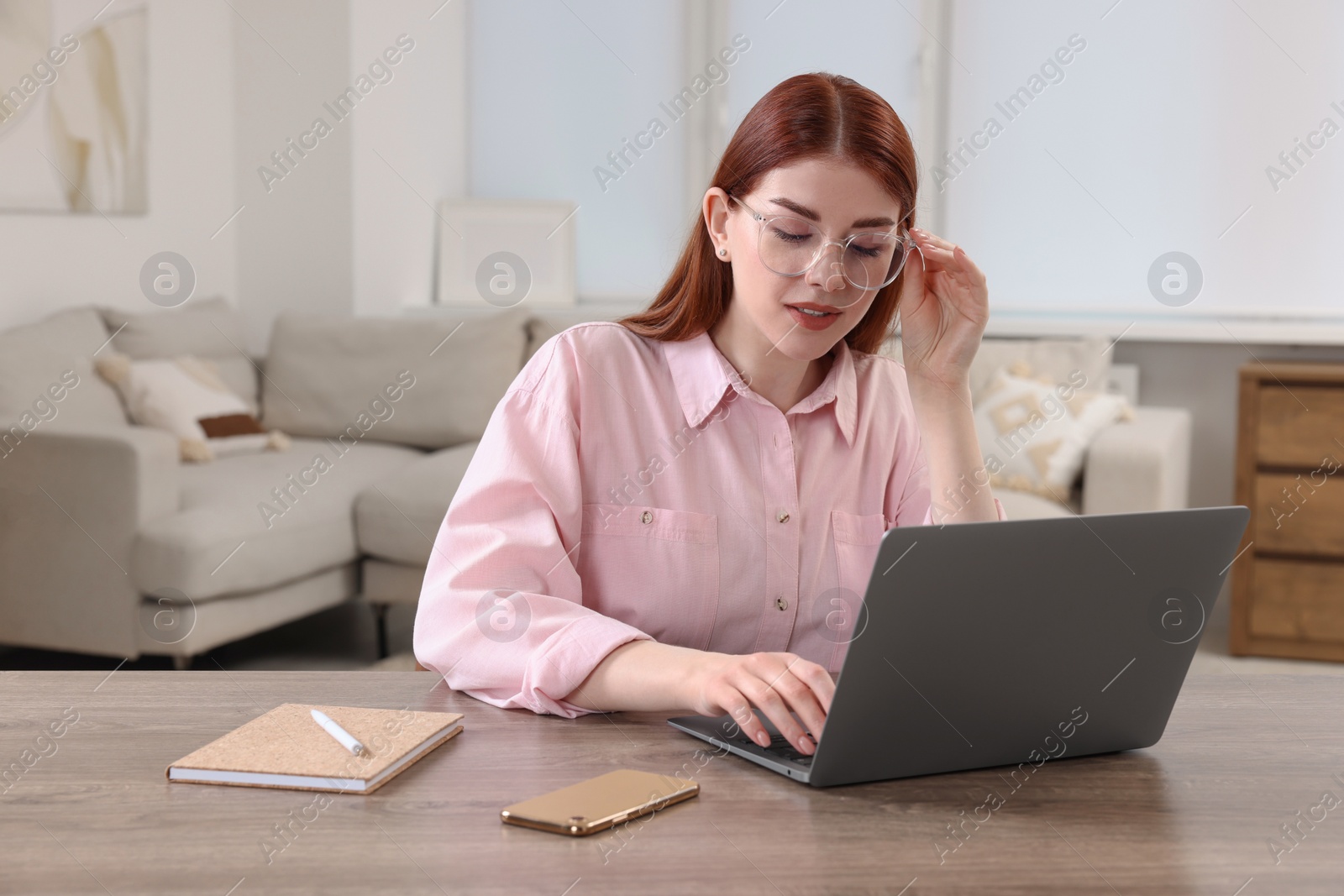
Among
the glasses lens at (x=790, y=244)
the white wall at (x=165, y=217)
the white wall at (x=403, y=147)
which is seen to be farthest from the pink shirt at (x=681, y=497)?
the white wall at (x=403, y=147)

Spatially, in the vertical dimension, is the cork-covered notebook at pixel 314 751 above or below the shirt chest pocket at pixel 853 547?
below

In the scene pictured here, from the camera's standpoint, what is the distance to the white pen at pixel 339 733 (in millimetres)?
911

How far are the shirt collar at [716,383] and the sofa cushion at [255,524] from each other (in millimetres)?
1936

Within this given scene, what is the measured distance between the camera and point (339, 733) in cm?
93

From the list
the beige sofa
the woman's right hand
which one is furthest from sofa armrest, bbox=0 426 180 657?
the woman's right hand

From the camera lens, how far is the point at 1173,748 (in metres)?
1.00

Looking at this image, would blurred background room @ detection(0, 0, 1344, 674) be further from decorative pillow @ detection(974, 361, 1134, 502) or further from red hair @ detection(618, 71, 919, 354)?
red hair @ detection(618, 71, 919, 354)

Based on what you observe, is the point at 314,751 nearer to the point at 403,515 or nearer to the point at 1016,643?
the point at 1016,643

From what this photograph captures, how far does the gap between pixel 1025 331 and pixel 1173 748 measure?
11.0ft

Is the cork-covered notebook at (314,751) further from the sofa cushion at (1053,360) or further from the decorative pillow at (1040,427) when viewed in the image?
the sofa cushion at (1053,360)

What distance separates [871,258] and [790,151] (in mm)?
143

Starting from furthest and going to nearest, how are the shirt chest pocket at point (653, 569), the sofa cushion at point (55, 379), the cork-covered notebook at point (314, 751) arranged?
the sofa cushion at point (55, 379) → the shirt chest pocket at point (653, 569) → the cork-covered notebook at point (314, 751)

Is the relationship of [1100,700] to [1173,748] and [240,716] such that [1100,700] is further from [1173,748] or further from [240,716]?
[240,716]

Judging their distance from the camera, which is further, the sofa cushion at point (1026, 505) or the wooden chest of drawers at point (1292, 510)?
the wooden chest of drawers at point (1292, 510)
